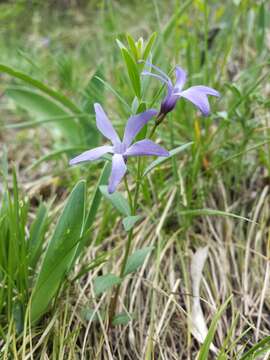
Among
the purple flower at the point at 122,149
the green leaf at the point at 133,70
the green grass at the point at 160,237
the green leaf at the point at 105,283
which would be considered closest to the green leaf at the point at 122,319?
the green grass at the point at 160,237

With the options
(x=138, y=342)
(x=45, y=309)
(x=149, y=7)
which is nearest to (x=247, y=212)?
(x=138, y=342)

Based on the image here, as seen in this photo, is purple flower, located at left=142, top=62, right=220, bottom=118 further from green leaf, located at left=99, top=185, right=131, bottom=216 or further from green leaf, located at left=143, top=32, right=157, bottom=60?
green leaf, located at left=99, top=185, right=131, bottom=216

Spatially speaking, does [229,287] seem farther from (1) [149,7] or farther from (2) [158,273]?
(1) [149,7]

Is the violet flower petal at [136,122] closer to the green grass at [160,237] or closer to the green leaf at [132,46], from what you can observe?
the green grass at [160,237]

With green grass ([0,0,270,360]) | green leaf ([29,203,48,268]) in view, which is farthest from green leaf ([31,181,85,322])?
green leaf ([29,203,48,268])

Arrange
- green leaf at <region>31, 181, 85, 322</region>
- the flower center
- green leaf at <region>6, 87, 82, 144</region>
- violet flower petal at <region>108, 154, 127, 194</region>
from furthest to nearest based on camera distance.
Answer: green leaf at <region>6, 87, 82, 144</region>
green leaf at <region>31, 181, 85, 322</region>
the flower center
violet flower petal at <region>108, 154, 127, 194</region>

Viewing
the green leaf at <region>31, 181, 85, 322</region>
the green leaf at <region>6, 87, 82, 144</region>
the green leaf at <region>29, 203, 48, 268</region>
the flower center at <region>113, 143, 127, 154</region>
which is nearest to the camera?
the flower center at <region>113, 143, 127, 154</region>

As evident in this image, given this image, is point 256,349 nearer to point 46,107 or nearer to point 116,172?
point 116,172
